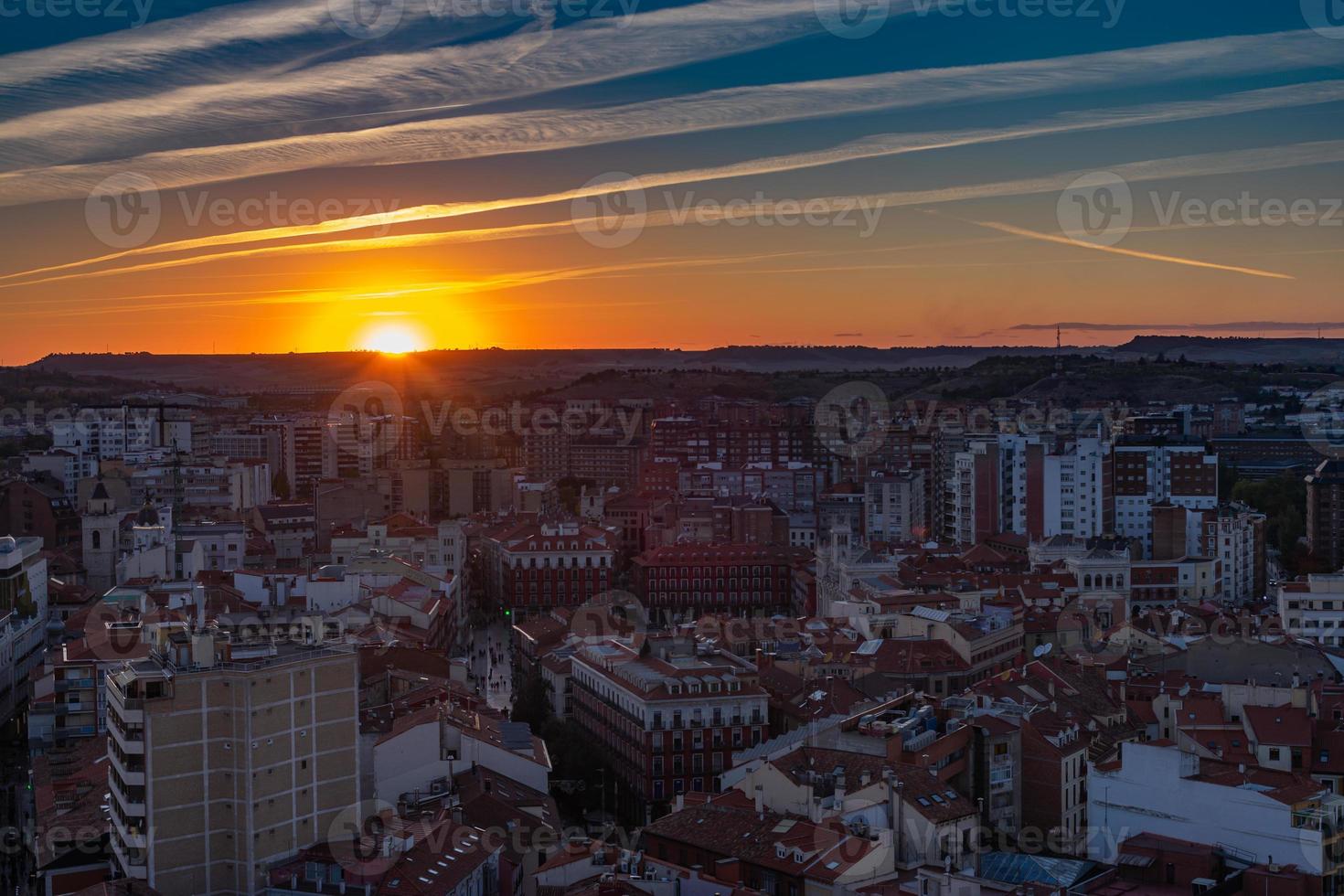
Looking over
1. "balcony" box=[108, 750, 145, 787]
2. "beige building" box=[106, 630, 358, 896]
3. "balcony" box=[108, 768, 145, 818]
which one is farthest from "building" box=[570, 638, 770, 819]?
"balcony" box=[108, 750, 145, 787]

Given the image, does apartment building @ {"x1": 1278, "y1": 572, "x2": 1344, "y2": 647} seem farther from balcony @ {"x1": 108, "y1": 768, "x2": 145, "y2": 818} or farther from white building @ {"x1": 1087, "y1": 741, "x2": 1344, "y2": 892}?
balcony @ {"x1": 108, "y1": 768, "x2": 145, "y2": 818}

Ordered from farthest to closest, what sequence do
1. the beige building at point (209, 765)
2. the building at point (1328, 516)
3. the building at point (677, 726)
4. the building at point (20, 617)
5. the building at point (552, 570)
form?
the building at point (1328, 516) → the building at point (552, 570) → the building at point (20, 617) → the building at point (677, 726) → the beige building at point (209, 765)

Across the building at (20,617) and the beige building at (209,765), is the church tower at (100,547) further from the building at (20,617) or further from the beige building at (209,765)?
the beige building at (209,765)

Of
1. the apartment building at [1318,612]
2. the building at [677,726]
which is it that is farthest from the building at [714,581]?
the building at [677,726]

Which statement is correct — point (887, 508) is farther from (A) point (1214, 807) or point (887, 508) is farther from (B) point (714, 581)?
(A) point (1214, 807)

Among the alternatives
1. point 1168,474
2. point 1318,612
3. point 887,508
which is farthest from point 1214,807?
point 887,508

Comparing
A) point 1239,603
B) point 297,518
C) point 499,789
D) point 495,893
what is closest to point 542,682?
point 499,789
